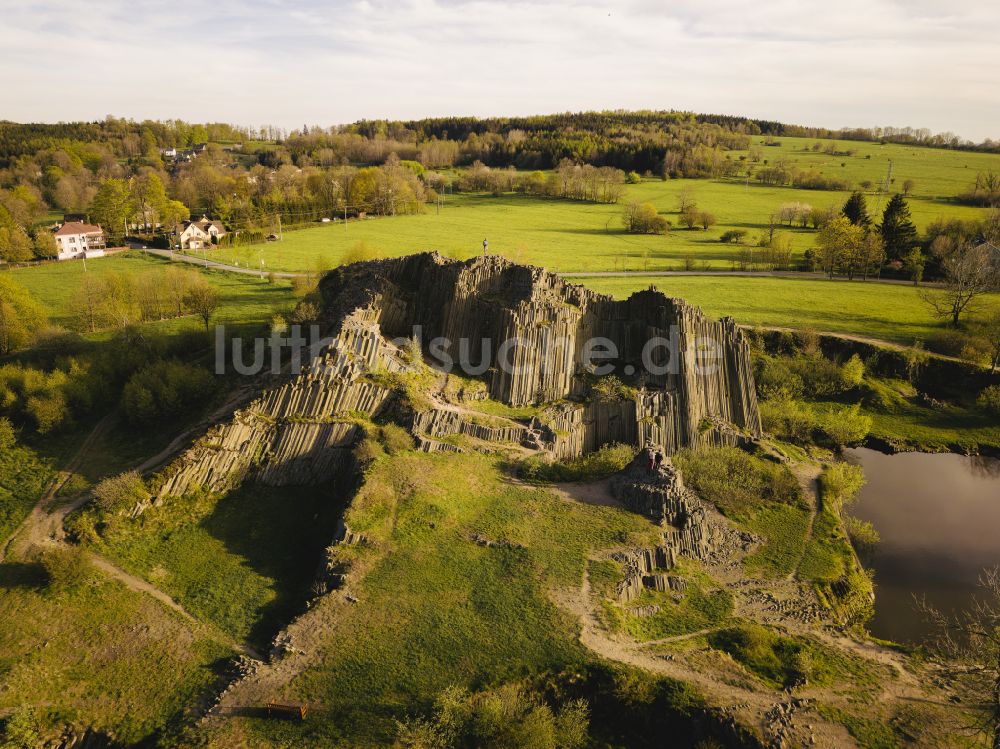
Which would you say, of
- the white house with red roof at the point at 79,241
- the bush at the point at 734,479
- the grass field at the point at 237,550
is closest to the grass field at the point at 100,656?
the grass field at the point at 237,550

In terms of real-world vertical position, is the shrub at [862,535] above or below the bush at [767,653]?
below

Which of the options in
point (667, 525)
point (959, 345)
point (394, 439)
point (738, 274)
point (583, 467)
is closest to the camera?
point (667, 525)

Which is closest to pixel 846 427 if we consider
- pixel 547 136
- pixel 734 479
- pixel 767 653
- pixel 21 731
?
pixel 734 479

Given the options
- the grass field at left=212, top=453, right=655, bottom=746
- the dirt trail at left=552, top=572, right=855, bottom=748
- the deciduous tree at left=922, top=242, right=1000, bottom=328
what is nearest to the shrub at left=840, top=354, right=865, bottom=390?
the deciduous tree at left=922, top=242, right=1000, bottom=328

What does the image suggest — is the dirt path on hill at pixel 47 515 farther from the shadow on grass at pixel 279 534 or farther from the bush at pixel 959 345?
the bush at pixel 959 345

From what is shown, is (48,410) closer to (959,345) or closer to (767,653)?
(767,653)

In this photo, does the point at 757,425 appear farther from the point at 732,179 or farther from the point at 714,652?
the point at 732,179
